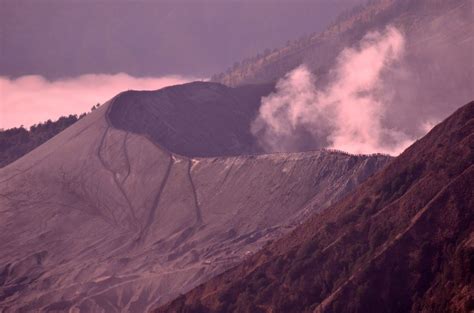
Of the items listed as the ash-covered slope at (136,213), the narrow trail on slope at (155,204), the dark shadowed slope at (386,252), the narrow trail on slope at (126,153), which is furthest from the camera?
the narrow trail on slope at (126,153)

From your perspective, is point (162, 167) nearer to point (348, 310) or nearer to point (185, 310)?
point (185, 310)

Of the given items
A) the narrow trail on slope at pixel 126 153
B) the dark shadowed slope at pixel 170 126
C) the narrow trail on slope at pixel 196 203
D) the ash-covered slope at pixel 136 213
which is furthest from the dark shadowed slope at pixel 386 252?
the dark shadowed slope at pixel 170 126

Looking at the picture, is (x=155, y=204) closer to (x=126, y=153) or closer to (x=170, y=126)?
(x=126, y=153)

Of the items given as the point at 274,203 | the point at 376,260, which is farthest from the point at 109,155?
the point at 376,260

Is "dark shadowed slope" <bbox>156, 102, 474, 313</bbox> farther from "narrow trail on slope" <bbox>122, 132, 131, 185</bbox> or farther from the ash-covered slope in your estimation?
"narrow trail on slope" <bbox>122, 132, 131, 185</bbox>

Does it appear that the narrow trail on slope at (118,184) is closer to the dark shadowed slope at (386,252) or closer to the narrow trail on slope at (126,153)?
the narrow trail on slope at (126,153)

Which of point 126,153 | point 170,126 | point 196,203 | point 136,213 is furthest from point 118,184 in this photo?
point 170,126

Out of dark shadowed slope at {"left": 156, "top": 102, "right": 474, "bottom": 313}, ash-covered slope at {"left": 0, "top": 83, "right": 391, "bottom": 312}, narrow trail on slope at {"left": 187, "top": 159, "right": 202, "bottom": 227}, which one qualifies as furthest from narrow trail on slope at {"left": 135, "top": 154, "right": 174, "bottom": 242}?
dark shadowed slope at {"left": 156, "top": 102, "right": 474, "bottom": 313}
